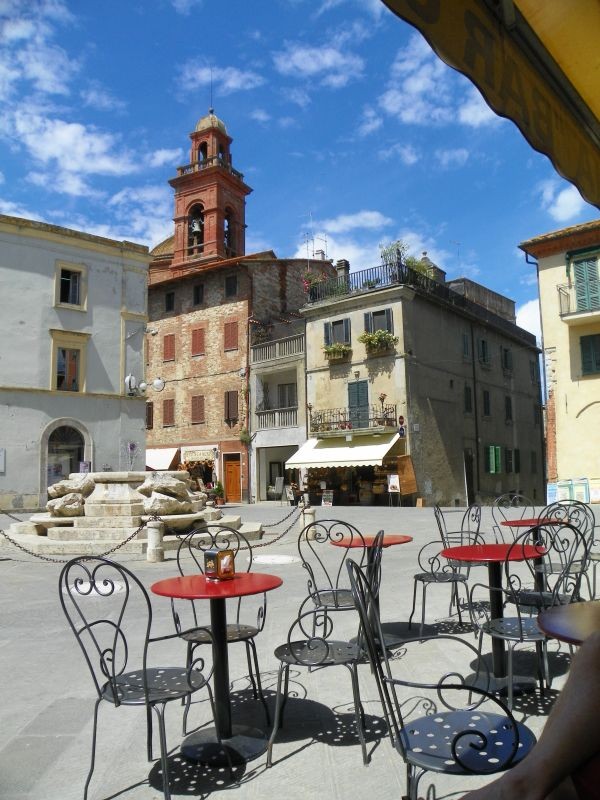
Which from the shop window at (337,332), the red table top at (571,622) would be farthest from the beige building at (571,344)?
the red table top at (571,622)

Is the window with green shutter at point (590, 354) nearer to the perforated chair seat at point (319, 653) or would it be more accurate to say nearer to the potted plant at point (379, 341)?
the potted plant at point (379, 341)

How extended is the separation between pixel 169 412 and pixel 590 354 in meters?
21.1

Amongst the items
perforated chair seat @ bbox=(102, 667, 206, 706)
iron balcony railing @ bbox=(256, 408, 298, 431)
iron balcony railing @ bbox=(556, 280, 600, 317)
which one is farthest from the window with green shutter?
perforated chair seat @ bbox=(102, 667, 206, 706)

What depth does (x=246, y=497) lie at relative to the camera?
30.8 m

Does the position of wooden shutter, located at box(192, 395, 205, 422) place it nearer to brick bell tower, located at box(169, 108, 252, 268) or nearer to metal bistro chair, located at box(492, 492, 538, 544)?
brick bell tower, located at box(169, 108, 252, 268)

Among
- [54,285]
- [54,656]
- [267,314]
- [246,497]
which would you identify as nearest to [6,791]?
[54,656]

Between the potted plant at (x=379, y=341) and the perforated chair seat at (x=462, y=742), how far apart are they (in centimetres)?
2483

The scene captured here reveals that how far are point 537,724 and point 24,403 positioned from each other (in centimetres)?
2369

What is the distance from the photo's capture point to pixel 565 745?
1.21m

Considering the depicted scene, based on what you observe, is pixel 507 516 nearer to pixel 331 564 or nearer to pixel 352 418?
pixel 331 564

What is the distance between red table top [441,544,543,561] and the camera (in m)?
4.18

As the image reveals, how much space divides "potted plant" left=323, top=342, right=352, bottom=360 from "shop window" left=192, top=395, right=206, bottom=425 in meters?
7.79

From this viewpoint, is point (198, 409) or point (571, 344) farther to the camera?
point (198, 409)

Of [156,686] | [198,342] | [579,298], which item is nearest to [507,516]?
[579,298]
